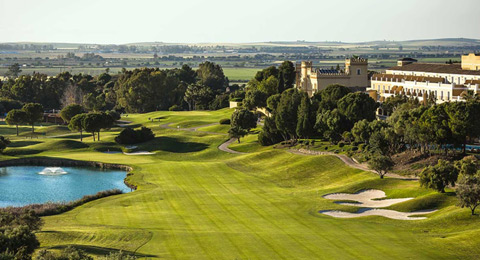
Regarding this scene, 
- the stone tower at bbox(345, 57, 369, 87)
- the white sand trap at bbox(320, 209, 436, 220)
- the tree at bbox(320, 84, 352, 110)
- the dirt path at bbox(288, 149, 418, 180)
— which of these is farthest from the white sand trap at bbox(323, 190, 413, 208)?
the stone tower at bbox(345, 57, 369, 87)

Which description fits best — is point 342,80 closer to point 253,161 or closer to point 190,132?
point 190,132

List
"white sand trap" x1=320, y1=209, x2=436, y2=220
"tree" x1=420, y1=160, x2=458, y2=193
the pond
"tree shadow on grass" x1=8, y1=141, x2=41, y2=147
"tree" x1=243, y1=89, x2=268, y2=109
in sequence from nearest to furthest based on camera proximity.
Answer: "white sand trap" x1=320, y1=209, x2=436, y2=220 → "tree" x1=420, y1=160, x2=458, y2=193 → the pond → "tree shadow on grass" x1=8, y1=141, x2=41, y2=147 → "tree" x1=243, y1=89, x2=268, y2=109

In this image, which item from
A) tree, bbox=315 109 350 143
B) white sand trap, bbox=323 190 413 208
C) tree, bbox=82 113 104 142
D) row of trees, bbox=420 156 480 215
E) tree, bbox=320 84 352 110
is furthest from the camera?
tree, bbox=82 113 104 142

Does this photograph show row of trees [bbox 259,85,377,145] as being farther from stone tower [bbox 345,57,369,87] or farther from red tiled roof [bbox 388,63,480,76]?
red tiled roof [bbox 388,63,480,76]

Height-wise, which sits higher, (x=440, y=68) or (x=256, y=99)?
(x=440, y=68)

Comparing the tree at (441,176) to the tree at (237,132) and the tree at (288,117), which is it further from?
the tree at (237,132)

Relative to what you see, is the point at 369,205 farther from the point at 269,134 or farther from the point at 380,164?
the point at 269,134

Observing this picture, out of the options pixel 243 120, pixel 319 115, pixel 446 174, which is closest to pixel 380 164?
pixel 446 174

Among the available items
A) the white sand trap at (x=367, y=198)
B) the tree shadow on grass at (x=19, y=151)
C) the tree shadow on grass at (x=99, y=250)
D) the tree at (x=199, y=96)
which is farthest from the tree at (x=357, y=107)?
the tree at (x=199, y=96)
